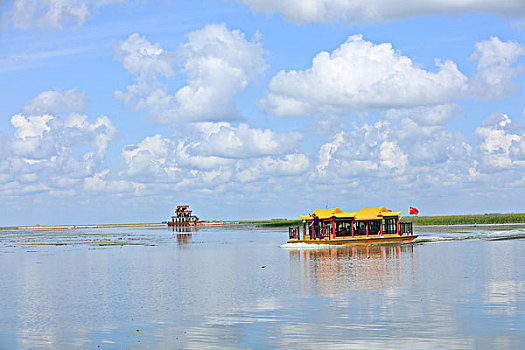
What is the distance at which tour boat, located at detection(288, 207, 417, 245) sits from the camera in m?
71.5

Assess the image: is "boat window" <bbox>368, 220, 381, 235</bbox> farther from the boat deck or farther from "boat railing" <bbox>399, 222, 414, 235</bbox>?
"boat railing" <bbox>399, 222, 414, 235</bbox>

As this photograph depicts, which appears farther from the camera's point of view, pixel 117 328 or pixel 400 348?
pixel 117 328

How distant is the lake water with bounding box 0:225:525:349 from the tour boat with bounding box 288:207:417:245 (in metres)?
17.6

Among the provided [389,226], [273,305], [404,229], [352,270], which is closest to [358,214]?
[389,226]

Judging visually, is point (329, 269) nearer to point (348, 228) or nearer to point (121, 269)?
point (121, 269)

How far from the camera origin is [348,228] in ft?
239

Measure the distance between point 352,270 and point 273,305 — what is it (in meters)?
16.5

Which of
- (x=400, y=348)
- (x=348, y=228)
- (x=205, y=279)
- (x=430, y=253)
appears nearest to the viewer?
(x=400, y=348)

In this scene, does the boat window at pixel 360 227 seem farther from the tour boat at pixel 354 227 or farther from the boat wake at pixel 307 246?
the boat wake at pixel 307 246

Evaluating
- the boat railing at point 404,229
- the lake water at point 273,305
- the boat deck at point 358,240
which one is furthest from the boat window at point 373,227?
the lake water at point 273,305

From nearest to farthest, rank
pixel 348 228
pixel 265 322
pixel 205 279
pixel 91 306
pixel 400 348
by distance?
pixel 400 348, pixel 265 322, pixel 91 306, pixel 205 279, pixel 348 228

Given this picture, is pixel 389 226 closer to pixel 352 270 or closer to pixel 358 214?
pixel 358 214

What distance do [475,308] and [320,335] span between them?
847 cm

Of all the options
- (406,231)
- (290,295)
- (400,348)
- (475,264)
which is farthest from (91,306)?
(406,231)
